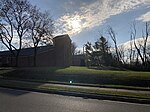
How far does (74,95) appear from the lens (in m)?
14.4

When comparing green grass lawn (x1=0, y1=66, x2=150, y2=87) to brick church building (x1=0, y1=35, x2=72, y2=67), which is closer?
green grass lawn (x1=0, y1=66, x2=150, y2=87)

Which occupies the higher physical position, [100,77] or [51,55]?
[51,55]

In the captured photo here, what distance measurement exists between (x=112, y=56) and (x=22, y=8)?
28.3 meters

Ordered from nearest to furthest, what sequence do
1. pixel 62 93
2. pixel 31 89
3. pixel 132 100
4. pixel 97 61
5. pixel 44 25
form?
pixel 132 100 → pixel 62 93 → pixel 31 89 → pixel 44 25 → pixel 97 61

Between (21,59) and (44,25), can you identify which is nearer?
(44,25)

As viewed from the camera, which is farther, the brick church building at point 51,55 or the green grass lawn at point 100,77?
the brick church building at point 51,55

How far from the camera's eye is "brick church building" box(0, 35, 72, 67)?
50.9 meters

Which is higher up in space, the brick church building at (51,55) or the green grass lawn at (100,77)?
the brick church building at (51,55)

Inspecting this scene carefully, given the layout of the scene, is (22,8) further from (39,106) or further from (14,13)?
(39,106)

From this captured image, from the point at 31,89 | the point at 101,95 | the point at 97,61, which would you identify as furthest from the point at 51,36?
the point at 101,95

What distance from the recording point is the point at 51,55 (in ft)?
177

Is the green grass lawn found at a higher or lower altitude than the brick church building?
lower

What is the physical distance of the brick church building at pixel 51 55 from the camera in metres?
50.9

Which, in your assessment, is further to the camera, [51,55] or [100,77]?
[51,55]
